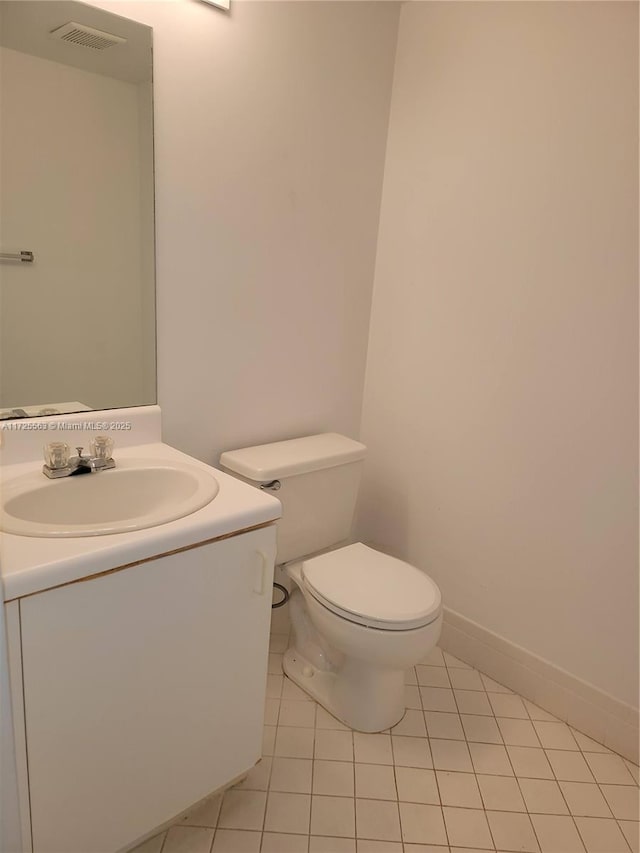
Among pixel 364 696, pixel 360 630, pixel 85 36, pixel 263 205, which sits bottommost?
pixel 364 696

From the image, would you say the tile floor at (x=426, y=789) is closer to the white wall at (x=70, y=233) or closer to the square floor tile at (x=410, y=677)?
the square floor tile at (x=410, y=677)

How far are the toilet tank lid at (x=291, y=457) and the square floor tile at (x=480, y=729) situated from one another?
0.85 metres

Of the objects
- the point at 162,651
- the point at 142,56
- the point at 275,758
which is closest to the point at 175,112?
the point at 142,56

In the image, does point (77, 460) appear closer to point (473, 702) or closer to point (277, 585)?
point (277, 585)

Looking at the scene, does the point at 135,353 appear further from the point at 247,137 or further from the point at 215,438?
the point at 247,137

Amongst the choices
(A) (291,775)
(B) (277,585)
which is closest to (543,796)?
(A) (291,775)

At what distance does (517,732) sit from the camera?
1677 mm

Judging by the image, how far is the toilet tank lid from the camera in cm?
163

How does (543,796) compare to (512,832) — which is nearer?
(512,832)

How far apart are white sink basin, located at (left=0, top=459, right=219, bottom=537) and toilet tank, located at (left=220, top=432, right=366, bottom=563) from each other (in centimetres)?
32

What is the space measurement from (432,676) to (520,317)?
1.19 metres

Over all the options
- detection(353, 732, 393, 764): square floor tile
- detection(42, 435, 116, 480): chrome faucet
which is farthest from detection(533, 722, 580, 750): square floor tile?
detection(42, 435, 116, 480): chrome faucet

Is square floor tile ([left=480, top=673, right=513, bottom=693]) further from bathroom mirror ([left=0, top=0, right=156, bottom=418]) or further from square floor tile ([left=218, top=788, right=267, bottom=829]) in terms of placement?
bathroom mirror ([left=0, top=0, right=156, bottom=418])

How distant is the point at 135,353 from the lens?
1.50m
